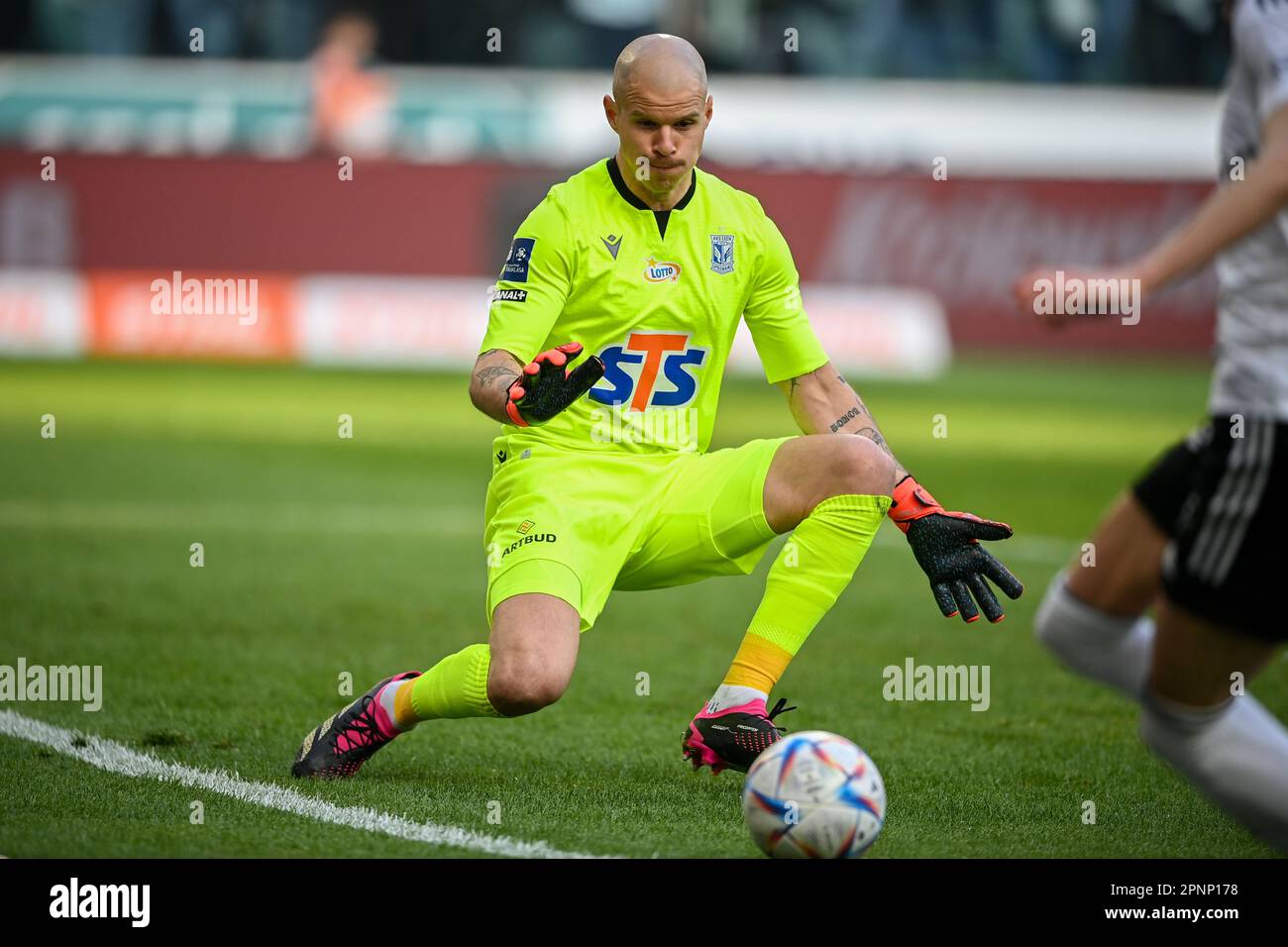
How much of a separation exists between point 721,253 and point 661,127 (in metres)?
0.48

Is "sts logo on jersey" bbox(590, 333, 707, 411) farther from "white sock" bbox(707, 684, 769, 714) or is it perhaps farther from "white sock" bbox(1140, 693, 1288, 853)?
"white sock" bbox(1140, 693, 1288, 853)

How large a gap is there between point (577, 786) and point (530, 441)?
1.02 m

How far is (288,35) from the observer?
2766 centimetres

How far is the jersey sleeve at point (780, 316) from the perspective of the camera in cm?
537

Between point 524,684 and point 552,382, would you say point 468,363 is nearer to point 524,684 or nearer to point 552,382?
point 524,684

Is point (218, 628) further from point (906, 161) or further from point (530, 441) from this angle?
point (906, 161)

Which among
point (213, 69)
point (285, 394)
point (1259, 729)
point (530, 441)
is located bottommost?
point (285, 394)

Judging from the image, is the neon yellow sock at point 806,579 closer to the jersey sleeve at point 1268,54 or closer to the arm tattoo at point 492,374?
the arm tattoo at point 492,374

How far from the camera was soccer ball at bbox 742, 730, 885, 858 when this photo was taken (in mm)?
4219

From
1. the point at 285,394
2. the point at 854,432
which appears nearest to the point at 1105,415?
the point at 285,394

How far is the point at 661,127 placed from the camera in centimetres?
495

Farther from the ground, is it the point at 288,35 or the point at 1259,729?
the point at 288,35

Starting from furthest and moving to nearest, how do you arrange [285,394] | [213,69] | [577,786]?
[213,69] → [285,394] → [577,786]
